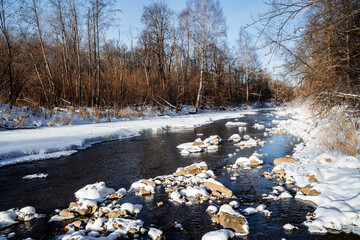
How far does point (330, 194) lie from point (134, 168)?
4146mm

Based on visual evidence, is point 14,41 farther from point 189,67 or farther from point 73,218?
point 189,67

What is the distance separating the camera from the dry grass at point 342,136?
4.97 m

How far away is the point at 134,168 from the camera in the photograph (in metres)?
5.76

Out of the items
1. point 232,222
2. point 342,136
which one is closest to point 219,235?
point 232,222

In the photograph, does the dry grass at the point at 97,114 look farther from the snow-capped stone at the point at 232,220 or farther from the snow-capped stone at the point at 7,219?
the snow-capped stone at the point at 232,220

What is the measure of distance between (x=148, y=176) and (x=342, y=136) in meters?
4.64

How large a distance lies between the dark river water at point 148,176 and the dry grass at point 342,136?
130 cm

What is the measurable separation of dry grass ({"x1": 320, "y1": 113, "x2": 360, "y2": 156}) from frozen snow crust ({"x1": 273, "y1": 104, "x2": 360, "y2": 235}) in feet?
0.62

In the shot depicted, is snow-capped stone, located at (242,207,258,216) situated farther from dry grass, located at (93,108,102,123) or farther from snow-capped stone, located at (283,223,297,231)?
dry grass, located at (93,108,102,123)

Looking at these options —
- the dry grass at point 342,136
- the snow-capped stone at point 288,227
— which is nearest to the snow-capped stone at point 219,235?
the snow-capped stone at point 288,227

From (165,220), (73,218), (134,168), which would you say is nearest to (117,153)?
(134,168)

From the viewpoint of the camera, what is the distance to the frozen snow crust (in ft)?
9.48

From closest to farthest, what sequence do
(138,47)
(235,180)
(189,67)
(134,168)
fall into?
1. (235,180)
2. (134,168)
3. (138,47)
4. (189,67)

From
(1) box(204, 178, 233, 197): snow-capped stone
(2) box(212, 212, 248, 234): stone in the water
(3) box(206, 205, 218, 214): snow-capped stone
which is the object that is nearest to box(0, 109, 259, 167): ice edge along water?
(1) box(204, 178, 233, 197): snow-capped stone
